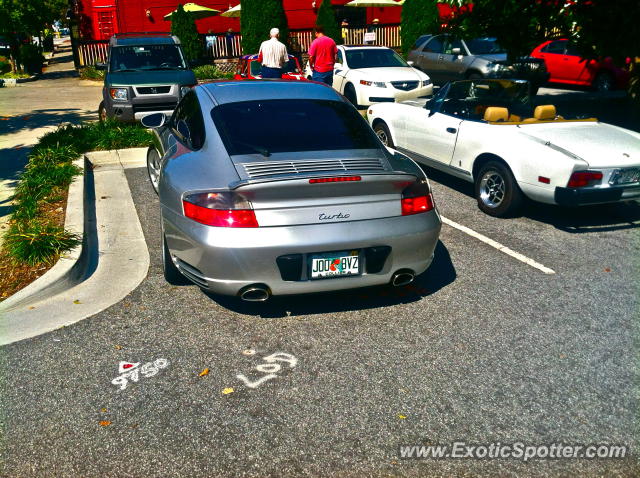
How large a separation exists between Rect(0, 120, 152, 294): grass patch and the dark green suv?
0.45 meters

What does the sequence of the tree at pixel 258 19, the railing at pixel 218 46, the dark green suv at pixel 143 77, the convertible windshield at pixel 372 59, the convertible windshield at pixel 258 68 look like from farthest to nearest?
the railing at pixel 218 46, the tree at pixel 258 19, the convertible windshield at pixel 372 59, the convertible windshield at pixel 258 68, the dark green suv at pixel 143 77

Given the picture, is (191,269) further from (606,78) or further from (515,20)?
(606,78)

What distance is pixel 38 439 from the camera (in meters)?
3.32

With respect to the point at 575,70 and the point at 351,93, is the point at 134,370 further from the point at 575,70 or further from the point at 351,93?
the point at 575,70

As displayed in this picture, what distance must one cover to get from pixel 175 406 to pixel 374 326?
5.37 ft

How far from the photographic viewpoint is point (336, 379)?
12.7 feet

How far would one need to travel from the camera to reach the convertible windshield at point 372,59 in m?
15.5

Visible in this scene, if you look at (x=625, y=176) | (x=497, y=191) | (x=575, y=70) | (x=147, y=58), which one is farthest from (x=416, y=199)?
(x=575, y=70)

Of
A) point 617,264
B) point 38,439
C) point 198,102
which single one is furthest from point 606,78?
point 38,439

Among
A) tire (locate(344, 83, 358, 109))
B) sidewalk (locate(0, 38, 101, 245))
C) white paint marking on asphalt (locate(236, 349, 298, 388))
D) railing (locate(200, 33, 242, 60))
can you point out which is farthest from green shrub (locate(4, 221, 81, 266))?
railing (locate(200, 33, 242, 60))

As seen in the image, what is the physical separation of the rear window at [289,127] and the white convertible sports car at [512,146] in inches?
87.3

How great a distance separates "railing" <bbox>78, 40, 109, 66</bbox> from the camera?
2506cm

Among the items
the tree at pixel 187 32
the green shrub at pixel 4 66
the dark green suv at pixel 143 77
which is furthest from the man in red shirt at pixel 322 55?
the green shrub at pixel 4 66

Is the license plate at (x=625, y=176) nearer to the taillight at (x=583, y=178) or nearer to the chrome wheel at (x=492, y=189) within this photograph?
the taillight at (x=583, y=178)
